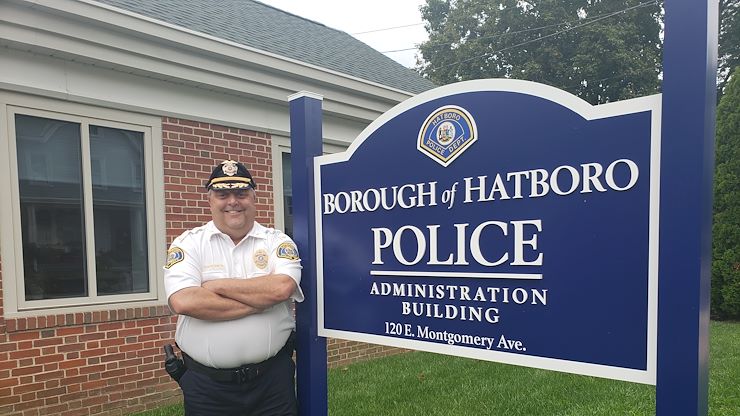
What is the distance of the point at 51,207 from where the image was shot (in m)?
3.89

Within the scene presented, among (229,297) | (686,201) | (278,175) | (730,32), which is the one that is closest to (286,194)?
(278,175)

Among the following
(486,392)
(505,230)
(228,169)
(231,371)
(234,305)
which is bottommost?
(486,392)

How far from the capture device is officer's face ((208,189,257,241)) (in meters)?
2.34

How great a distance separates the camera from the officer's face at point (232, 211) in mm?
2344

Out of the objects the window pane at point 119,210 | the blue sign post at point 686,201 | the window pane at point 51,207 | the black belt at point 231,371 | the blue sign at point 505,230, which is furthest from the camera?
the window pane at point 119,210

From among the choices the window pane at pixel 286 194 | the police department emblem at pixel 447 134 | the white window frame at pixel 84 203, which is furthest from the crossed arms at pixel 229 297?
the window pane at pixel 286 194

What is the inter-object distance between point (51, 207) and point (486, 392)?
3.70 metres

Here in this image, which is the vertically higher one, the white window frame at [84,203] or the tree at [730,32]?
the tree at [730,32]

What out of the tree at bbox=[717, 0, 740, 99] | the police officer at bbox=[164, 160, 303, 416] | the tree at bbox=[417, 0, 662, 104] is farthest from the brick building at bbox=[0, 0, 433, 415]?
the tree at bbox=[717, 0, 740, 99]

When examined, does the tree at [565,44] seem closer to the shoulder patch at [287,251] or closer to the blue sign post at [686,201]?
the shoulder patch at [287,251]

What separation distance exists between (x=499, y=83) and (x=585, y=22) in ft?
69.4

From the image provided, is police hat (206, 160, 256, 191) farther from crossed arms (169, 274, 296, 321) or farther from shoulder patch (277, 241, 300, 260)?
crossed arms (169, 274, 296, 321)

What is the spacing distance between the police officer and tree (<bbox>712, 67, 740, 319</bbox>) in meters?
8.64

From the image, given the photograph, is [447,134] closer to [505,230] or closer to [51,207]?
[505,230]
